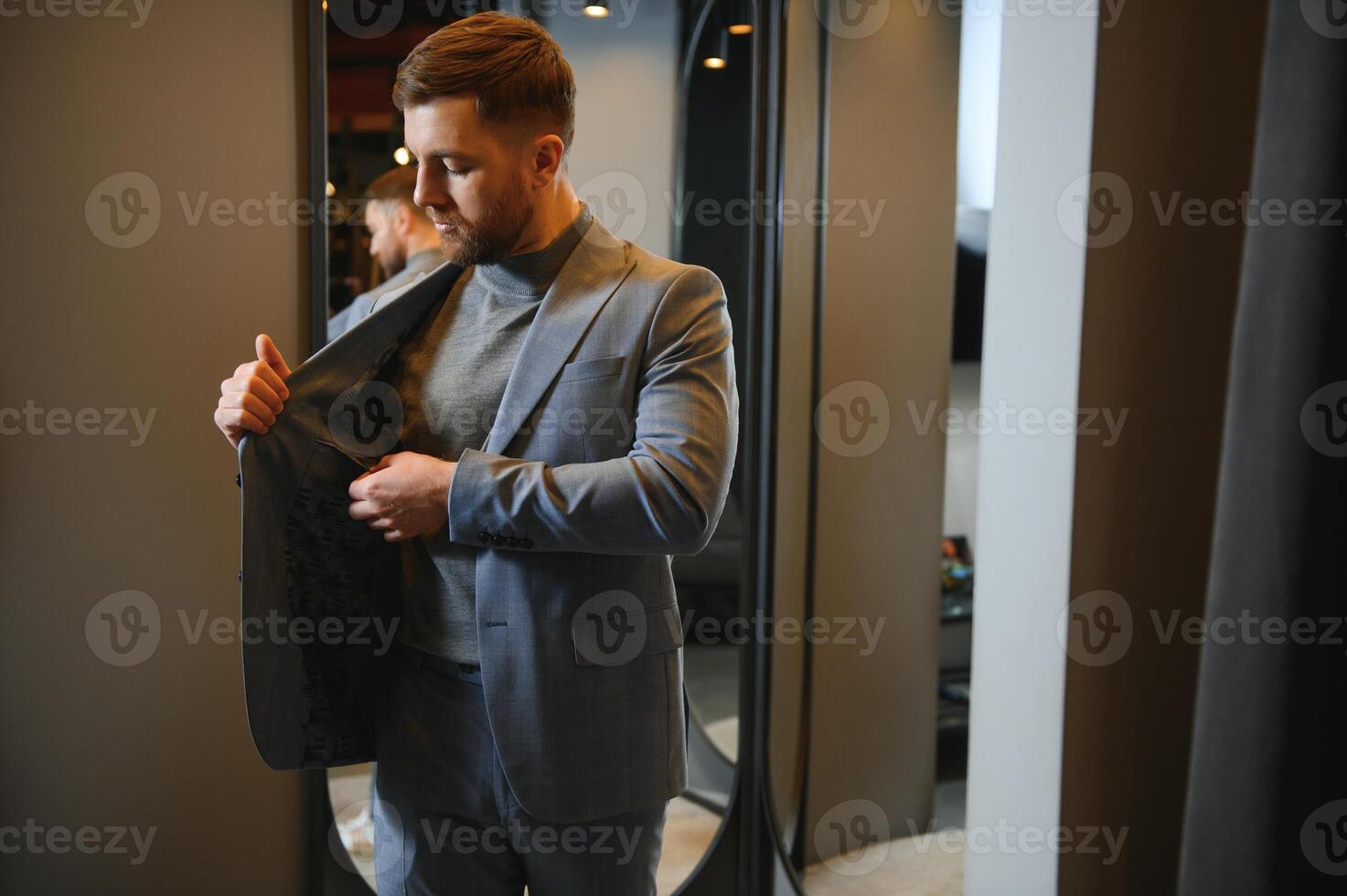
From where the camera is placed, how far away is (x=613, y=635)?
1.21m

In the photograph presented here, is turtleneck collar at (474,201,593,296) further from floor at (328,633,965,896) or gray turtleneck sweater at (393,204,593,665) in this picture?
floor at (328,633,965,896)

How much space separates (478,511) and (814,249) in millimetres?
1362

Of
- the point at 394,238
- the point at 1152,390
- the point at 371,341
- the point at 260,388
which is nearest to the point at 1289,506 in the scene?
the point at 1152,390

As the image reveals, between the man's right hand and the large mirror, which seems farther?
the large mirror

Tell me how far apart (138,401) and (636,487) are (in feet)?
4.39

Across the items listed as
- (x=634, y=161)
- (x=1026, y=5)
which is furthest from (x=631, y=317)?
(x=634, y=161)

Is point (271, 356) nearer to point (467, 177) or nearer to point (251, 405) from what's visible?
point (251, 405)

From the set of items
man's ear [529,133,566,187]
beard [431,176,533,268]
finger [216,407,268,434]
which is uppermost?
man's ear [529,133,566,187]

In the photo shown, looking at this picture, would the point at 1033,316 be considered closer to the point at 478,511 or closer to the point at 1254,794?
the point at 1254,794

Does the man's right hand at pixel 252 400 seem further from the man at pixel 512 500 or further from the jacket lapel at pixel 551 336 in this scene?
the jacket lapel at pixel 551 336

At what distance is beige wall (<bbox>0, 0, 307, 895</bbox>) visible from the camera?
1.89m

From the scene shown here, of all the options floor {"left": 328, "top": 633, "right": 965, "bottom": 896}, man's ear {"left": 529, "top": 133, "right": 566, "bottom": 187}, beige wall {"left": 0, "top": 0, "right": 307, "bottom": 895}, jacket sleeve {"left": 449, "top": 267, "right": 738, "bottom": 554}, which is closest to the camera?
jacket sleeve {"left": 449, "top": 267, "right": 738, "bottom": 554}

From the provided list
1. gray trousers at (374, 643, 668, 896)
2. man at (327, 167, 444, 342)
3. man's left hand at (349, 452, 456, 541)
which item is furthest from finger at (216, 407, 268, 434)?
man at (327, 167, 444, 342)

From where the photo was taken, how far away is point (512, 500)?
1.13 metres
